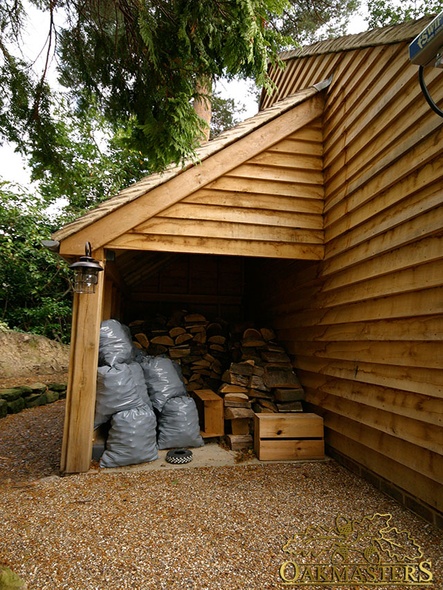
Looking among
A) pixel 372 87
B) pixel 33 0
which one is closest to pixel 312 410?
pixel 372 87

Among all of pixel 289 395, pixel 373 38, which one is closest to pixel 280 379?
pixel 289 395

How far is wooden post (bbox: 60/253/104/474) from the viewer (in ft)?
11.0

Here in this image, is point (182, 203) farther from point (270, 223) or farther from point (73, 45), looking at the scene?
point (73, 45)

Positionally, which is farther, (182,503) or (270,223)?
(270,223)

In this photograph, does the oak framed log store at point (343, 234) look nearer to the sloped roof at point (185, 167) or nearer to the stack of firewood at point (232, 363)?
the sloped roof at point (185, 167)

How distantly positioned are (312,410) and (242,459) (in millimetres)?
1189

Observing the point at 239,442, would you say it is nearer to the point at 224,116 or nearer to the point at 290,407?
the point at 290,407

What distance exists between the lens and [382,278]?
3119 mm

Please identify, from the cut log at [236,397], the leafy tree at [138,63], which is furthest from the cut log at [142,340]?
the leafy tree at [138,63]

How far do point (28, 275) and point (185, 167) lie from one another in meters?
6.33

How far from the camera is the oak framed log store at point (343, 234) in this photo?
2627mm

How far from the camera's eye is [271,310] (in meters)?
6.27

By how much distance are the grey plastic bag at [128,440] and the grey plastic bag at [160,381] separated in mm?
513

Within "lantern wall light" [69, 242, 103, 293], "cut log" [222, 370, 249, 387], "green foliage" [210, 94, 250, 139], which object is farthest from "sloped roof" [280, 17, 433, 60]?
"green foliage" [210, 94, 250, 139]
